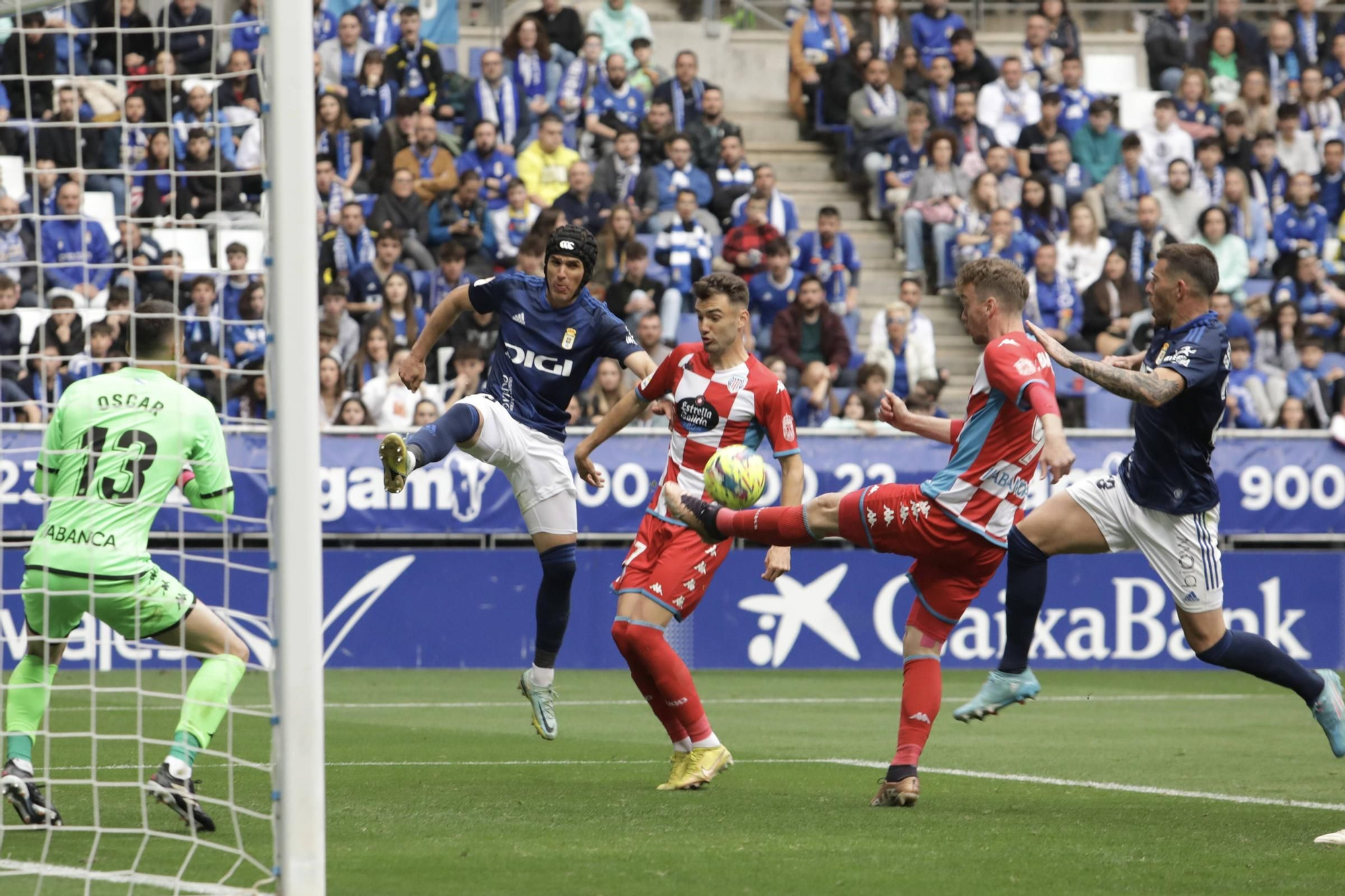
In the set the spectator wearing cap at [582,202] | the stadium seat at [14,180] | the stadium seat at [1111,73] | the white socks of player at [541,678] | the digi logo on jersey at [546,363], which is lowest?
the white socks of player at [541,678]

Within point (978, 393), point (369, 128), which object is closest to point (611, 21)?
point (369, 128)

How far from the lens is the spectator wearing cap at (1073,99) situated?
883 inches

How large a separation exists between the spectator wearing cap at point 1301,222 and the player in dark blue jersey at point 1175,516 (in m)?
13.9

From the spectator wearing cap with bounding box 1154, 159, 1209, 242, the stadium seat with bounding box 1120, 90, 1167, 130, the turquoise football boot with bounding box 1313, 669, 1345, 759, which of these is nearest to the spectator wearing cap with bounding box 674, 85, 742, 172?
the spectator wearing cap with bounding box 1154, 159, 1209, 242

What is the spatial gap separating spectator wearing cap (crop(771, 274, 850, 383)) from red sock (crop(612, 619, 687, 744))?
997 cm

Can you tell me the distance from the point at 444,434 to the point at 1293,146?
16.4m

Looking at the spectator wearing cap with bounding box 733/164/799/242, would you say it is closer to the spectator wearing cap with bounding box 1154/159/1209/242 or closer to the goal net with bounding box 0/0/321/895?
the spectator wearing cap with bounding box 1154/159/1209/242

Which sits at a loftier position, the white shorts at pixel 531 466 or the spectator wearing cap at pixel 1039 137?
the spectator wearing cap at pixel 1039 137

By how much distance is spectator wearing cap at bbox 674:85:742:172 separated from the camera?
20.7 m

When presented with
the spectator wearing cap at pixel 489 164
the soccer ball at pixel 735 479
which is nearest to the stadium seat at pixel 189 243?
the spectator wearing cap at pixel 489 164

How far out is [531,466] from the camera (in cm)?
956

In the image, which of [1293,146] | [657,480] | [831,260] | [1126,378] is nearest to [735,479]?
[1126,378]

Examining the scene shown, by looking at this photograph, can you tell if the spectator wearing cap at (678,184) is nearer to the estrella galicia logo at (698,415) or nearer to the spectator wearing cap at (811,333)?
the spectator wearing cap at (811,333)

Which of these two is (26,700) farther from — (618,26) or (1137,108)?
(1137,108)
